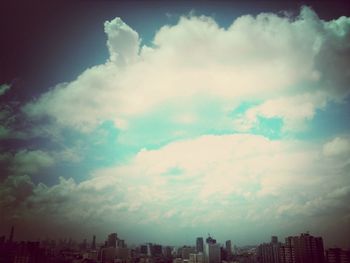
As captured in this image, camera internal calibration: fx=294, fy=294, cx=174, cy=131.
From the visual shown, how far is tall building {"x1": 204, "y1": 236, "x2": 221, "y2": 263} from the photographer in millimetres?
18250

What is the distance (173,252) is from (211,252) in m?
3.62

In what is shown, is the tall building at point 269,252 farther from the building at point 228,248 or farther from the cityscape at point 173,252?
the building at point 228,248

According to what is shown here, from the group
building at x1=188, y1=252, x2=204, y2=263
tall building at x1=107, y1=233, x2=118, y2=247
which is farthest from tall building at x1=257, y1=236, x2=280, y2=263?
tall building at x1=107, y1=233, x2=118, y2=247

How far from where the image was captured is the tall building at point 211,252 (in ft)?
59.9

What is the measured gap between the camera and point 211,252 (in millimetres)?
18922

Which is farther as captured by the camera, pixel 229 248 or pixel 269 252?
pixel 229 248

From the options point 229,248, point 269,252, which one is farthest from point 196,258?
point 229,248

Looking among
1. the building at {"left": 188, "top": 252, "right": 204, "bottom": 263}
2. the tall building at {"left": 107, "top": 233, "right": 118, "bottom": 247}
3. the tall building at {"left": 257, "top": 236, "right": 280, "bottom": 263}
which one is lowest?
the building at {"left": 188, "top": 252, "right": 204, "bottom": 263}

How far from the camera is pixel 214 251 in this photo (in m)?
19.2

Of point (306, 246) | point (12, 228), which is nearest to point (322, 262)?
point (306, 246)

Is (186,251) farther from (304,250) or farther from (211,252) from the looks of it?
(304,250)

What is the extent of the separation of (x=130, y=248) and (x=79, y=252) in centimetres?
358

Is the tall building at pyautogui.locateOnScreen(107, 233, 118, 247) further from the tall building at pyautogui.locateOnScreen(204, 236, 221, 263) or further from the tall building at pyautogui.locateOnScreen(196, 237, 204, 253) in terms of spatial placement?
the tall building at pyautogui.locateOnScreen(196, 237, 204, 253)

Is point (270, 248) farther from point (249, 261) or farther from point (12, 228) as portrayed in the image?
point (12, 228)
